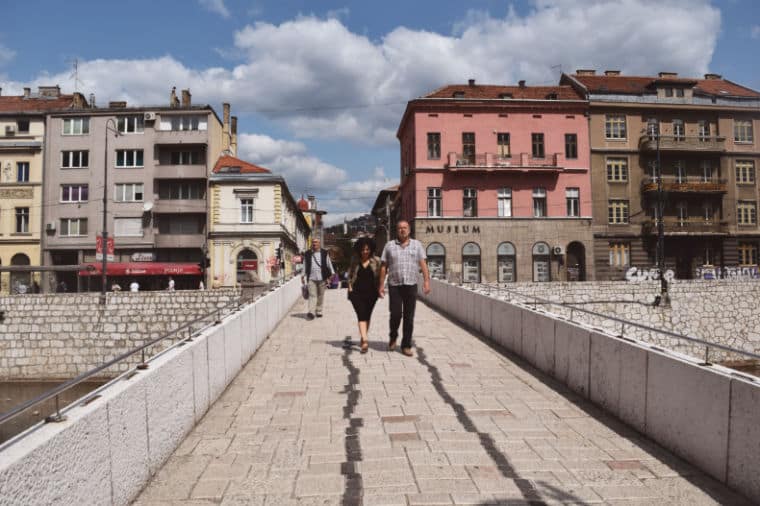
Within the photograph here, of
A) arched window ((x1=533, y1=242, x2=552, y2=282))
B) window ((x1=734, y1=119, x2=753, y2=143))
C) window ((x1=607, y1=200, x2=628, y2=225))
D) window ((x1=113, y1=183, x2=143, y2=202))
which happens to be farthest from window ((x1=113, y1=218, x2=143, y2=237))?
window ((x1=734, y1=119, x2=753, y2=143))

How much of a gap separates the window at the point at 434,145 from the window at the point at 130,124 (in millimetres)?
21411

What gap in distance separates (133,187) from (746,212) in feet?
144

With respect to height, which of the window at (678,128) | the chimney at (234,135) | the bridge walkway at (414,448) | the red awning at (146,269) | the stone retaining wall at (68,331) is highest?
the chimney at (234,135)

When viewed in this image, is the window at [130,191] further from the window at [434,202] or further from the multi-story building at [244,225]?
the window at [434,202]

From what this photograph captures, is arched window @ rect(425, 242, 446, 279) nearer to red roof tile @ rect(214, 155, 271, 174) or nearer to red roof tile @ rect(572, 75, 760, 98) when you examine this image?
red roof tile @ rect(214, 155, 271, 174)

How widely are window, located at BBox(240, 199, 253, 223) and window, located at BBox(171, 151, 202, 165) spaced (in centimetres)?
501

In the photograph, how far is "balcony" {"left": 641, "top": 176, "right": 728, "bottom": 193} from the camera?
37.5 meters

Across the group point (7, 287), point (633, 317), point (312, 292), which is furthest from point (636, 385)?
point (7, 287)

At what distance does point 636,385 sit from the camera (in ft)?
16.2

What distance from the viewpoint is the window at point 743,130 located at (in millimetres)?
39719

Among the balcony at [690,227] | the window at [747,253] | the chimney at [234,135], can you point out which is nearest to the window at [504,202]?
the balcony at [690,227]

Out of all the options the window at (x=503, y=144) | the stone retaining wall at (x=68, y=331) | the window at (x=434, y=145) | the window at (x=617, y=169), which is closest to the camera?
the stone retaining wall at (x=68, y=331)

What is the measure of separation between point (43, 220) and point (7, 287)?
5280 mm

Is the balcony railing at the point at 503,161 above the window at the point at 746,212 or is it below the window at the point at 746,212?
above
